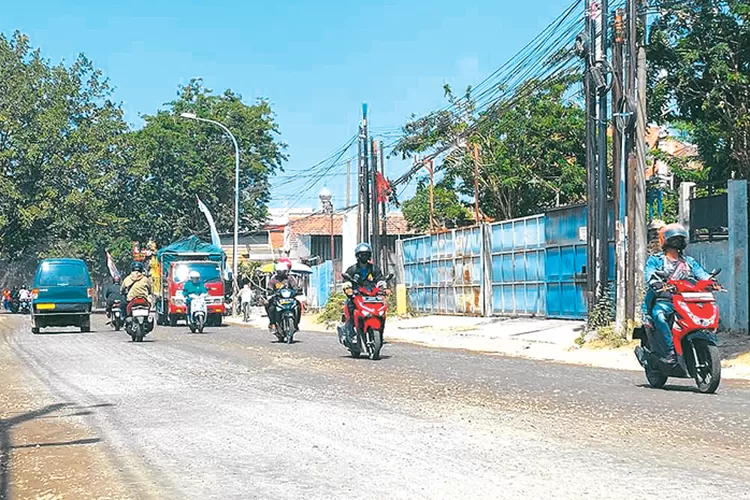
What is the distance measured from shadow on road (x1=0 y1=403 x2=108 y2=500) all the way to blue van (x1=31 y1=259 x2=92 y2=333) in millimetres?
19272

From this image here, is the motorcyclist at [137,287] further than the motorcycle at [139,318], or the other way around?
the motorcyclist at [137,287]

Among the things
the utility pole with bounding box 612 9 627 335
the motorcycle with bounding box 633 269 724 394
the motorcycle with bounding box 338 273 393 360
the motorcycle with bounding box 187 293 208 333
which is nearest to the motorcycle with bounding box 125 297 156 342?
the motorcycle with bounding box 187 293 208 333

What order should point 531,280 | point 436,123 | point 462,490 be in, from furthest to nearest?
point 436,123 < point 531,280 < point 462,490

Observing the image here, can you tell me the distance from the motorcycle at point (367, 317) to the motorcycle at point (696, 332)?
6016 millimetres

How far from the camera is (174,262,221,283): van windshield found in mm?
36594

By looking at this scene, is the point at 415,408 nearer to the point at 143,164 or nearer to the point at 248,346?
the point at 248,346

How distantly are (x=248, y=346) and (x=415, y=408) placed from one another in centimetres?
1174

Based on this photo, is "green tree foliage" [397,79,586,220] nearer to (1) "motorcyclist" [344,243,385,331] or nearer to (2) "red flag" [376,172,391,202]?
(2) "red flag" [376,172,391,202]

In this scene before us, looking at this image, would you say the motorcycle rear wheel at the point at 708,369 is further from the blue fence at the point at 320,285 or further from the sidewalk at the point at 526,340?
the blue fence at the point at 320,285

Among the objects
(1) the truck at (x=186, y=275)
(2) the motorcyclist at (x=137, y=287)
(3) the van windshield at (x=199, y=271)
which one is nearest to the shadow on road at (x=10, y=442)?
(2) the motorcyclist at (x=137, y=287)

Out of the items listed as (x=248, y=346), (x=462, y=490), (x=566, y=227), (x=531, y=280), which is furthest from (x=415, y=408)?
(x=531, y=280)

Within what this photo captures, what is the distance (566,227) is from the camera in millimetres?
25797

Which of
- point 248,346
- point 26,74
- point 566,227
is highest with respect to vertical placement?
point 26,74

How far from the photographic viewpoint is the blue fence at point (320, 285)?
163ft
